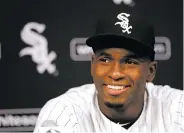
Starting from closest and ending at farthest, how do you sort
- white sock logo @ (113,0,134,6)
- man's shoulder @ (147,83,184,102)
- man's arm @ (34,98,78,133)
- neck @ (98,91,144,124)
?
man's arm @ (34,98,78,133) < neck @ (98,91,144,124) < man's shoulder @ (147,83,184,102) < white sock logo @ (113,0,134,6)

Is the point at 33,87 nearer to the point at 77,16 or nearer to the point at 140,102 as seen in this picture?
the point at 77,16

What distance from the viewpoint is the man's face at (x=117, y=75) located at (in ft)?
4.22

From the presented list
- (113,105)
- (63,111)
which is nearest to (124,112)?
(113,105)

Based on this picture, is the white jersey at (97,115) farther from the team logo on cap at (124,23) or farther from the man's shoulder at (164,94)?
the team logo on cap at (124,23)

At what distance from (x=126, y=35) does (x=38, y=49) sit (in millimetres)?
783

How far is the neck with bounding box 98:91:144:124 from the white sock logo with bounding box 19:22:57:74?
0.63 metres

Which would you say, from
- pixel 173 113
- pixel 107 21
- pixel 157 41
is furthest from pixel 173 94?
pixel 157 41

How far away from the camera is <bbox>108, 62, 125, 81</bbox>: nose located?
50.5 inches

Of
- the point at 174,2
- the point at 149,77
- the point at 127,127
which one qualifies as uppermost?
the point at 174,2

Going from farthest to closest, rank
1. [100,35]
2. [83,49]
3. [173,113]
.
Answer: [83,49], [173,113], [100,35]

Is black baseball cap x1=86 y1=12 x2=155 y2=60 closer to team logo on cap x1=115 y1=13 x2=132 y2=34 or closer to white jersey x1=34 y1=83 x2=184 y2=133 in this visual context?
team logo on cap x1=115 y1=13 x2=132 y2=34

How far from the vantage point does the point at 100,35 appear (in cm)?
129

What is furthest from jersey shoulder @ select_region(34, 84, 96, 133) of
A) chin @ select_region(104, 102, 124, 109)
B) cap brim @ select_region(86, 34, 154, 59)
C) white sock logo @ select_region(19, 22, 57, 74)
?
white sock logo @ select_region(19, 22, 57, 74)

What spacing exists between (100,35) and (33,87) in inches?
30.4
